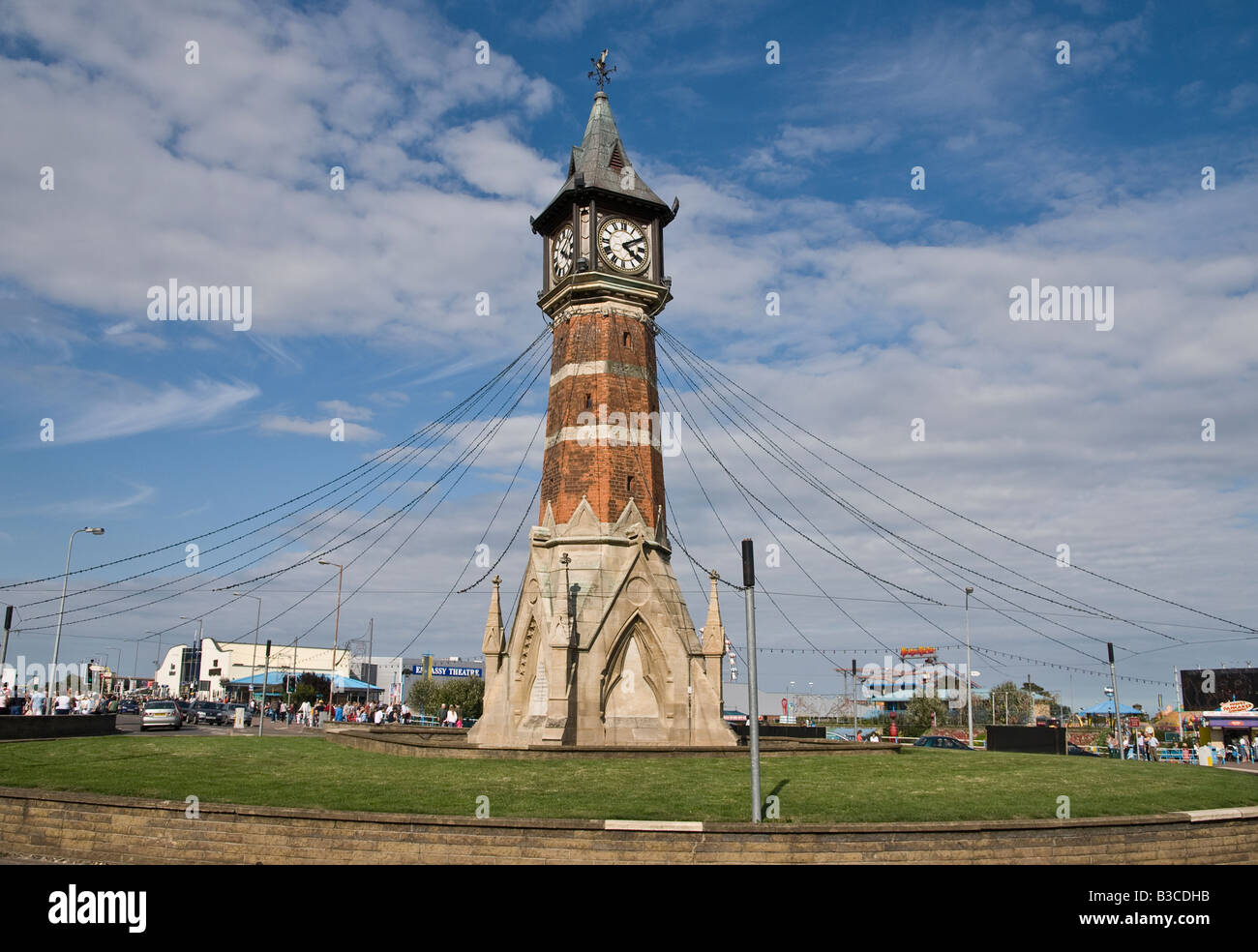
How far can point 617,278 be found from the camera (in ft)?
113

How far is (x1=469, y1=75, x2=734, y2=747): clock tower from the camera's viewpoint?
3073 cm

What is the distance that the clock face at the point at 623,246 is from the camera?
34812 mm

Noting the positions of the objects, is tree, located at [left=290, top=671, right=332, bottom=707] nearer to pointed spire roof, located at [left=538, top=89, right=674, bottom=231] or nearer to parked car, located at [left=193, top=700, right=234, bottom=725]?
parked car, located at [left=193, top=700, right=234, bottom=725]

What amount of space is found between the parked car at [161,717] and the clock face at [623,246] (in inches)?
1178

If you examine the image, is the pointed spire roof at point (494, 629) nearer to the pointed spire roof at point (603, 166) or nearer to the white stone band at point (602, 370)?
the white stone band at point (602, 370)

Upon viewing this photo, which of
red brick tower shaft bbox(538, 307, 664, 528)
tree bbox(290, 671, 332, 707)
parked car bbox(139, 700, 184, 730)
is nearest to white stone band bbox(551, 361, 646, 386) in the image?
red brick tower shaft bbox(538, 307, 664, 528)

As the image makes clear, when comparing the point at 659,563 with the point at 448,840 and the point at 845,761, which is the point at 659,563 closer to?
the point at 845,761

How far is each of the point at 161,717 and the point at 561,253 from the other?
28704 millimetres

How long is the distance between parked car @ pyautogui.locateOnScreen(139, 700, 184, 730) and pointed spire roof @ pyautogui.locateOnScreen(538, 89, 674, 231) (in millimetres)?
29053

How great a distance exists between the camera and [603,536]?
31.8m

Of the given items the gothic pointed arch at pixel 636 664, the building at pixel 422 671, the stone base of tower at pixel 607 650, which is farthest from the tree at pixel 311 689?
the gothic pointed arch at pixel 636 664

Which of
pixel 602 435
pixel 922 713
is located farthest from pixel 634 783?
pixel 922 713
